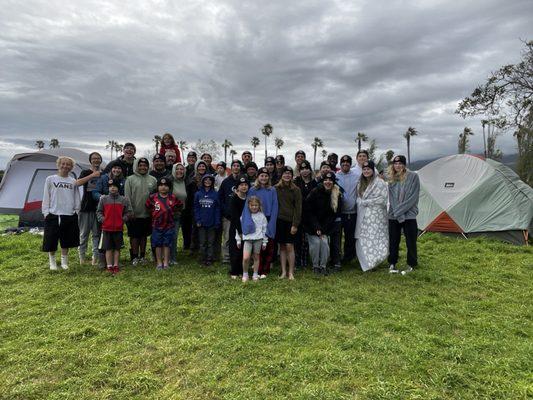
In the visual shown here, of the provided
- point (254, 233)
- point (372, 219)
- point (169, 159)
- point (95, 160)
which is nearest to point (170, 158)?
point (169, 159)

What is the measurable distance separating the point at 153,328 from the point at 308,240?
10.5 feet

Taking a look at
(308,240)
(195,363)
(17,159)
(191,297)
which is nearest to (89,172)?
(191,297)

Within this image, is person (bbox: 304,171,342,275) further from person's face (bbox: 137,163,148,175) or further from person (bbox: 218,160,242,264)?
person's face (bbox: 137,163,148,175)

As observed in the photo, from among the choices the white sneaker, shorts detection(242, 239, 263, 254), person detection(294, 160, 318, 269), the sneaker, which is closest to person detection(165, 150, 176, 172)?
shorts detection(242, 239, 263, 254)

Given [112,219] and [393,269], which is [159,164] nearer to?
[112,219]

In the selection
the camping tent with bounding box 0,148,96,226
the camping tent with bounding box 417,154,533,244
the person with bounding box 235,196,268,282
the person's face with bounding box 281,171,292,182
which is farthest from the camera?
the camping tent with bounding box 0,148,96,226

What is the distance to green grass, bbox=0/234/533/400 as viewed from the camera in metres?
2.85

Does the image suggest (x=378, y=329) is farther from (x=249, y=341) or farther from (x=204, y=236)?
(x=204, y=236)

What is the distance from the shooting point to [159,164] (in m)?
6.57

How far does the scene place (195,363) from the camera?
3.20 metres

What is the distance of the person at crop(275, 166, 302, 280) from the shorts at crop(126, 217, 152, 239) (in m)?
2.47

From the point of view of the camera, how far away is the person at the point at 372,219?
20.5ft

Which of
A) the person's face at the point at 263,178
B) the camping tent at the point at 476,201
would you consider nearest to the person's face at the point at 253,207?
the person's face at the point at 263,178

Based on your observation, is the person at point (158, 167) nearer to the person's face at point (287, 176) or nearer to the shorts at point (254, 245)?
the shorts at point (254, 245)
